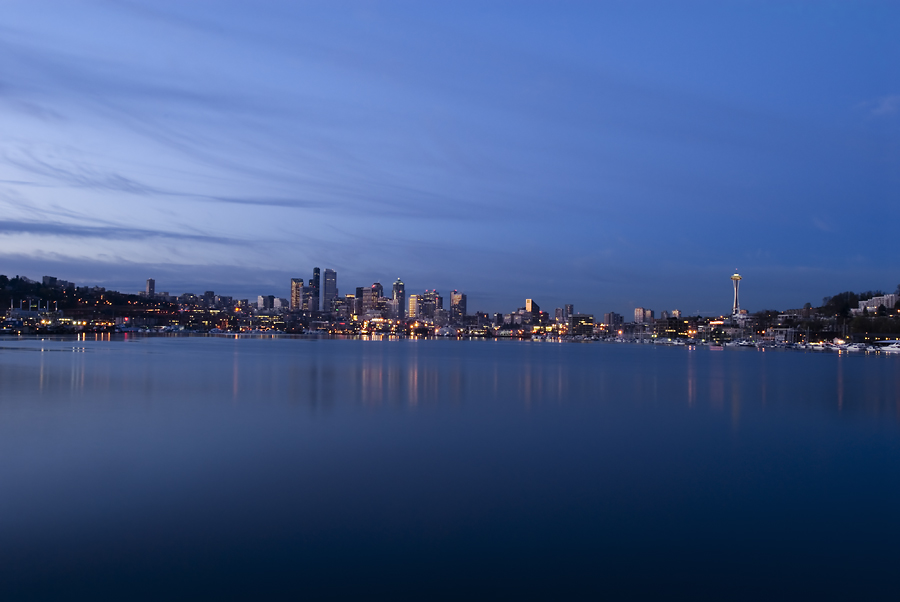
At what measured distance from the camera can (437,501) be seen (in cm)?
956

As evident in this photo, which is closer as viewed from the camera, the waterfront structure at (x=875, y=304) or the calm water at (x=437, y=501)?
the calm water at (x=437, y=501)

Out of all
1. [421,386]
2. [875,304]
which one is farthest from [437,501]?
[875,304]

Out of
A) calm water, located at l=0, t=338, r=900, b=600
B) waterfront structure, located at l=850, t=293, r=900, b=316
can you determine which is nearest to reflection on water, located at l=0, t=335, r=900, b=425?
calm water, located at l=0, t=338, r=900, b=600

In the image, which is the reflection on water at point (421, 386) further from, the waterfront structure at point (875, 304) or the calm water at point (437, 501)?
the waterfront structure at point (875, 304)

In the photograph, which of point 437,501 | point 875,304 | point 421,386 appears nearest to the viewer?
point 437,501

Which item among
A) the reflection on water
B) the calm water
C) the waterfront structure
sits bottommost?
the reflection on water

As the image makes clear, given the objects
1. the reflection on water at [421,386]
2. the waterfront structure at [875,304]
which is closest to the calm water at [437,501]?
the reflection on water at [421,386]

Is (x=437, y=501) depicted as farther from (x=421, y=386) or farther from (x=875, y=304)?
(x=875, y=304)

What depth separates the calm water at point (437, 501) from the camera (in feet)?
22.2

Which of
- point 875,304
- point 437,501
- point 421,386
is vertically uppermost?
point 875,304

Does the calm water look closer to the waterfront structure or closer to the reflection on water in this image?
the reflection on water

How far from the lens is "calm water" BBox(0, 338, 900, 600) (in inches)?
266

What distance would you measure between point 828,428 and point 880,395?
12.0 m

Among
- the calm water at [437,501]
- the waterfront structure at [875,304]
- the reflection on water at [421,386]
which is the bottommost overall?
the reflection on water at [421,386]
